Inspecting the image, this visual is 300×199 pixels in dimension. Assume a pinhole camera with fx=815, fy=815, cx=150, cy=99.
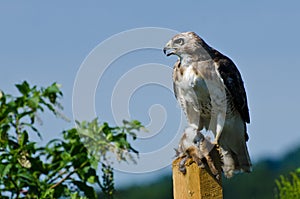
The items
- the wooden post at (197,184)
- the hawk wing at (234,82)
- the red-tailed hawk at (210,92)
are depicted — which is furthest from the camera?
the hawk wing at (234,82)

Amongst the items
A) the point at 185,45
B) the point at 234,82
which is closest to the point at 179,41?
the point at 185,45

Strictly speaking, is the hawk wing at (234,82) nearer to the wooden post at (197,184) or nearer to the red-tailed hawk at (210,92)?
the red-tailed hawk at (210,92)

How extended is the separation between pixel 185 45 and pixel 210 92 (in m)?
0.27

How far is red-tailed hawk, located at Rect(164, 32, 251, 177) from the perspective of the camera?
13.6ft

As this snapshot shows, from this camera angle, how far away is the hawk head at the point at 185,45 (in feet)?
13.6

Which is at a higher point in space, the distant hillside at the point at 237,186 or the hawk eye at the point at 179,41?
the distant hillside at the point at 237,186

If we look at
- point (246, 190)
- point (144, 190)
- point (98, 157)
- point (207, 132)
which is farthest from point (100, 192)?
point (144, 190)

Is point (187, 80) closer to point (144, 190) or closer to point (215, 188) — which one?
point (215, 188)

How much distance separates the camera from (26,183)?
5.13 meters

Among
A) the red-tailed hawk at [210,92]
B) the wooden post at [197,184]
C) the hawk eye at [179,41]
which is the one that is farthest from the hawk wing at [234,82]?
the wooden post at [197,184]

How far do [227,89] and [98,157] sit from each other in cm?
113

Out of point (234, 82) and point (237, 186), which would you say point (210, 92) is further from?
point (237, 186)

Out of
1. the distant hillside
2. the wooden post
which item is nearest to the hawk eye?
the wooden post

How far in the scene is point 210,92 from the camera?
4199 millimetres
